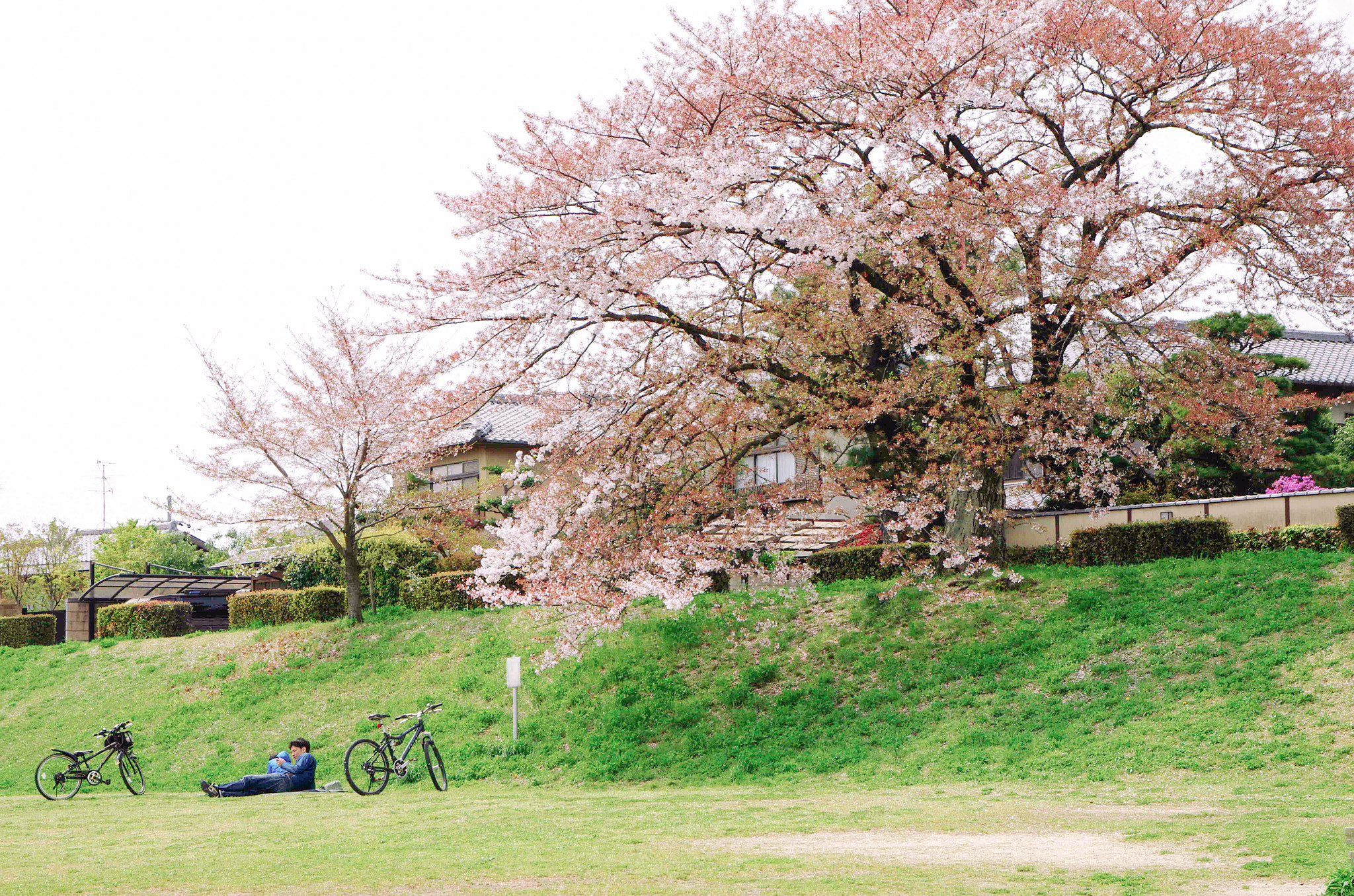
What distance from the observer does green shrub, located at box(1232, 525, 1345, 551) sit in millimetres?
16188

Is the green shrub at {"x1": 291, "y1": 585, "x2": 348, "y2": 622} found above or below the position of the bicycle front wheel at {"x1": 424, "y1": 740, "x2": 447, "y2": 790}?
above

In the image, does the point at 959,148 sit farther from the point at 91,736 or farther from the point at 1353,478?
the point at 91,736

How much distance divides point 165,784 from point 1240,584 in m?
15.6

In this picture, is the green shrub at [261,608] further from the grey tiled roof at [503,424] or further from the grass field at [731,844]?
the grass field at [731,844]

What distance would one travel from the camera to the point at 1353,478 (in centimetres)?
1991

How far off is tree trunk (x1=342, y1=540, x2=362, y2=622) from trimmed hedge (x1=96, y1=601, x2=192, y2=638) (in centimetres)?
542

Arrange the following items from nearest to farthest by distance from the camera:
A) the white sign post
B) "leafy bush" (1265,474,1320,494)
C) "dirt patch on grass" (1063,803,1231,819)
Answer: "dirt patch on grass" (1063,803,1231,819) → the white sign post → "leafy bush" (1265,474,1320,494)

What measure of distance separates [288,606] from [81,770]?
33.5 ft

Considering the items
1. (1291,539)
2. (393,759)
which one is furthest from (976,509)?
(393,759)

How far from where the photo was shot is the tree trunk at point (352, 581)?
2312 cm

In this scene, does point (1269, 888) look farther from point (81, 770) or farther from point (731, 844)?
point (81, 770)

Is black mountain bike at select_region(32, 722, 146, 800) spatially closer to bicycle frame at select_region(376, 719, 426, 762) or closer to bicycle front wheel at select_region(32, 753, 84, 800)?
bicycle front wheel at select_region(32, 753, 84, 800)

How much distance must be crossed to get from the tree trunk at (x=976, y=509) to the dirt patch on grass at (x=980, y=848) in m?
8.97

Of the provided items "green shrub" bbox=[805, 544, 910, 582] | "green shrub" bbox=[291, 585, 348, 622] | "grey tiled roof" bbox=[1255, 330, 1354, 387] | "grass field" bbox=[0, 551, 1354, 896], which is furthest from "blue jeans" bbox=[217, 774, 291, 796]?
"grey tiled roof" bbox=[1255, 330, 1354, 387]
